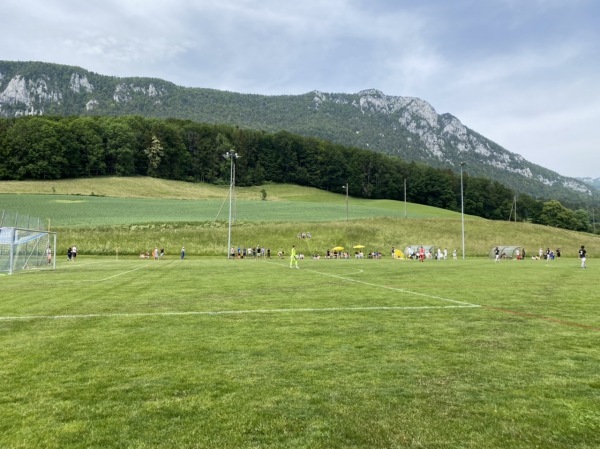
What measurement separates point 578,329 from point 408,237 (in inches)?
2481

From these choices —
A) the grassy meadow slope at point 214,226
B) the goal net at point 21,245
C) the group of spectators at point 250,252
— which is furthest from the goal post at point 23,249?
the group of spectators at point 250,252

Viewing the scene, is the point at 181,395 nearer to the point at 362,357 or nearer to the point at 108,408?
the point at 108,408

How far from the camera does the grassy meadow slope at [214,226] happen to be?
199 feet

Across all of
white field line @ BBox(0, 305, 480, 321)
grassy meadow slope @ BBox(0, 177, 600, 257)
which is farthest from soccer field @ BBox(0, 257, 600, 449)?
grassy meadow slope @ BBox(0, 177, 600, 257)

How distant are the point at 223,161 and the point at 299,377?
137394 millimetres

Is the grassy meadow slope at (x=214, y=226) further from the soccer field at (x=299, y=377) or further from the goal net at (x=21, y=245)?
the soccer field at (x=299, y=377)

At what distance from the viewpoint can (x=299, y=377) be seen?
6496 millimetres

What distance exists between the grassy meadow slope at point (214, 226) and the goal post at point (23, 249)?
20.6m

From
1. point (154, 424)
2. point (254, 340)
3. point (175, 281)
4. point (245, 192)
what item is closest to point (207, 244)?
point (175, 281)

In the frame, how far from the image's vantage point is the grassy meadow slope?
60781 millimetres

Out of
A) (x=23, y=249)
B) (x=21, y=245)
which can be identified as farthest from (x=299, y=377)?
(x=23, y=249)

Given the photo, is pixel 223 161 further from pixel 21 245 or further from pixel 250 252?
pixel 21 245

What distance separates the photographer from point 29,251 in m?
33.5

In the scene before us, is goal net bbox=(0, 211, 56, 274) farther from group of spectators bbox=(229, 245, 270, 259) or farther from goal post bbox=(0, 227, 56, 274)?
group of spectators bbox=(229, 245, 270, 259)
